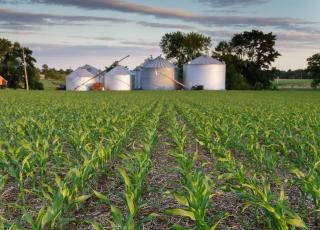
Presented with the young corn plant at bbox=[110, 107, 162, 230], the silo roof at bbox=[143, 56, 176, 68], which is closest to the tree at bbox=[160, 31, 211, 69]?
the silo roof at bbox=[143, 56, 176, 68]

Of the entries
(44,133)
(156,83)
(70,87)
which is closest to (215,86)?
(156,83)

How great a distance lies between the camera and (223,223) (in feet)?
15.3

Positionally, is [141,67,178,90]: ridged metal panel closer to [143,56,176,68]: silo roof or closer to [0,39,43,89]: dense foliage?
[143,56,176,68]: silo roof

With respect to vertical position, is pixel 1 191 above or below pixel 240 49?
below

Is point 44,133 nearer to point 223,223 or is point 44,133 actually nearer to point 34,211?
point 34,211

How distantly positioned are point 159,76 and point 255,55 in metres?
26.4

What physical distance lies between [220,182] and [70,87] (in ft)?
255

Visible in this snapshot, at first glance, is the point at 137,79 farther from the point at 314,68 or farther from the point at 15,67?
the point at 314,68

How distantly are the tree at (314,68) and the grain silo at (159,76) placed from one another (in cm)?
2659

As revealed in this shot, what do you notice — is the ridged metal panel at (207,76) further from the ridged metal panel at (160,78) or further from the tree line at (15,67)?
the tree line at (15,67)

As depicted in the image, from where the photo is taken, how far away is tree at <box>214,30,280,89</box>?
8706 centimetres

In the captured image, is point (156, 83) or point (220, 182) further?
point (156, 83)

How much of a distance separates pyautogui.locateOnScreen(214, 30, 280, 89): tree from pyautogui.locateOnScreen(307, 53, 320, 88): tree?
8371 mm

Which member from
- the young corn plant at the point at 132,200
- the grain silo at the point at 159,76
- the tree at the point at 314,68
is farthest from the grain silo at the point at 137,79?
the young corn plant at the point at 132,200
